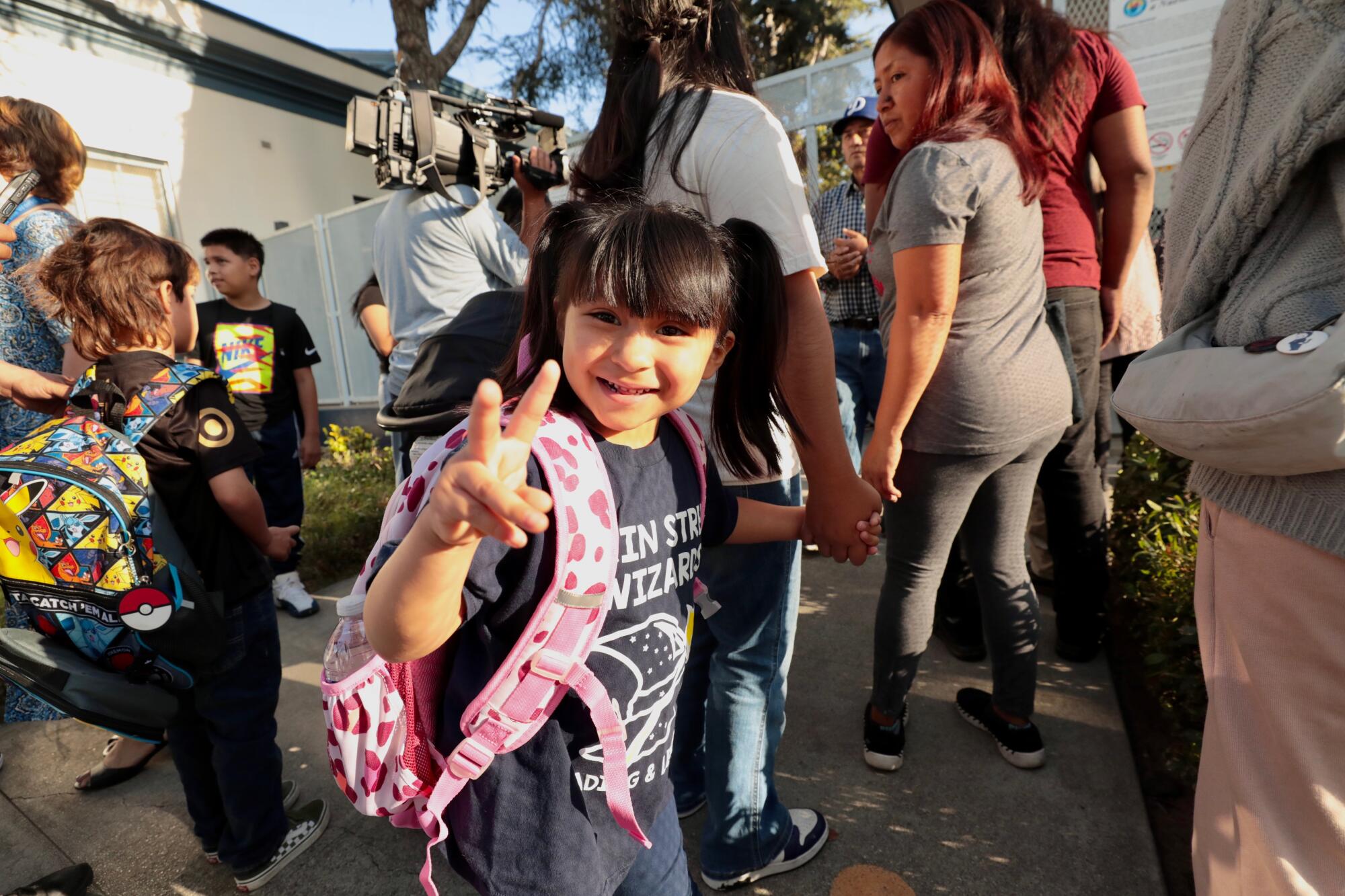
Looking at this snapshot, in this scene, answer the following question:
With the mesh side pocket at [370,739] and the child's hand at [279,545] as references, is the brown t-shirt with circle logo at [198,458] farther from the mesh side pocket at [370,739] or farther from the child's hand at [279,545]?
the mesh side pocket at [370,739]

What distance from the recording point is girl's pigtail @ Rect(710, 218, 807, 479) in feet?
4.21

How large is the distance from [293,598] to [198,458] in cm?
215

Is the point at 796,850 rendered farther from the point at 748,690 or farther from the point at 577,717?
the point at 577,717

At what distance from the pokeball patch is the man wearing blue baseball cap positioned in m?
2.44

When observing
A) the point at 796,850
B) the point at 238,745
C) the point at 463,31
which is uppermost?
the point at 463,31

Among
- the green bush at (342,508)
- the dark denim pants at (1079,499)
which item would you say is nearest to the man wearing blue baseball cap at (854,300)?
the dark denim pants at (1079,499)

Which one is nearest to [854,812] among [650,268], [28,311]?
[650,268]

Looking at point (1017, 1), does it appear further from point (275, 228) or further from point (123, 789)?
point (275, 228)

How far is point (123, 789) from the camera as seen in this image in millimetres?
2369

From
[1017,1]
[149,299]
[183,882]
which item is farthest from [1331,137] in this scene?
[183,882]

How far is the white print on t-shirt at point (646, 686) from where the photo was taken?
1090mm

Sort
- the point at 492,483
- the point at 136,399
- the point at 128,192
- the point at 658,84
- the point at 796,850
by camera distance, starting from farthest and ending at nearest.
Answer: the point at 128,192 → the point at 796,850 → the point at 136,399 → the point at 658,84 → the point at 492,483

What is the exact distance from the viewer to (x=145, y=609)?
1.57 metres

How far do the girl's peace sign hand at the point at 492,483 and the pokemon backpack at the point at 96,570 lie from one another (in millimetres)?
Answer: 1207
